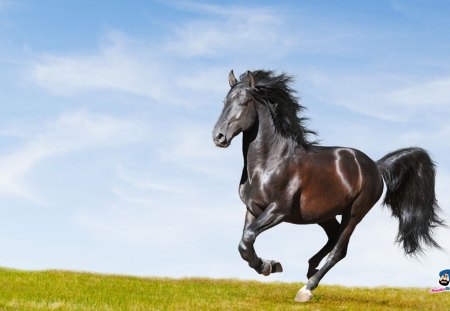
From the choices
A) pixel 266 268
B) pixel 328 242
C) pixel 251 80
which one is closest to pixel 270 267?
pixel 266 268

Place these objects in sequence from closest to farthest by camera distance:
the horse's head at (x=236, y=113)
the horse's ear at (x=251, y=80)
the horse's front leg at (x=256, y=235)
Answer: the horse's front leg at (x=256, y=235)
the horse's head at (x=236, y=113)
the horse's ear at (x=251, y=80)

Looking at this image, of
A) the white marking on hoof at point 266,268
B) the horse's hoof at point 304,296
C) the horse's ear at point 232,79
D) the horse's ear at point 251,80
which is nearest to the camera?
the white marking on hoof at point 266,268

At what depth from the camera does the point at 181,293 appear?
1224cm

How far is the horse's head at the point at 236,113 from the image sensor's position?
9.94m

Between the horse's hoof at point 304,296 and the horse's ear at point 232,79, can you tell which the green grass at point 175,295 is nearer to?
the horse's hoof at point 304,296

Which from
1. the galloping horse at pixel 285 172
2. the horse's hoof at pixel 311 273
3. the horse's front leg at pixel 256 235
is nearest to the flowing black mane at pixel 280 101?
the galloping horse at pixel 285 172

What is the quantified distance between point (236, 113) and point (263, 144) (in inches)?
24.5

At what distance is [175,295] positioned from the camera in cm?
1180

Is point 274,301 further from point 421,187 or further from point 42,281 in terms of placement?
point 42,281

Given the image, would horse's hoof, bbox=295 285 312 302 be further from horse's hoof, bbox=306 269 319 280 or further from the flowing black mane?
the flowing black mane

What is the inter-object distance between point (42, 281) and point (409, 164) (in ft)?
22.7

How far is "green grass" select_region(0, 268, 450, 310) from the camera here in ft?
33.7

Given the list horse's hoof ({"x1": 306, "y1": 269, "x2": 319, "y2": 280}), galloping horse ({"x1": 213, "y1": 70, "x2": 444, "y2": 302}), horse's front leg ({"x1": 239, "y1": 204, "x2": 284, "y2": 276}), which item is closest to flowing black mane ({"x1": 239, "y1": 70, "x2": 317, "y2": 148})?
galloping horse ({"x1": 213, "y1": 70, "x2": 444, "y2": 302})

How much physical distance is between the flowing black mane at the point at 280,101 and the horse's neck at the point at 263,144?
0.10m
